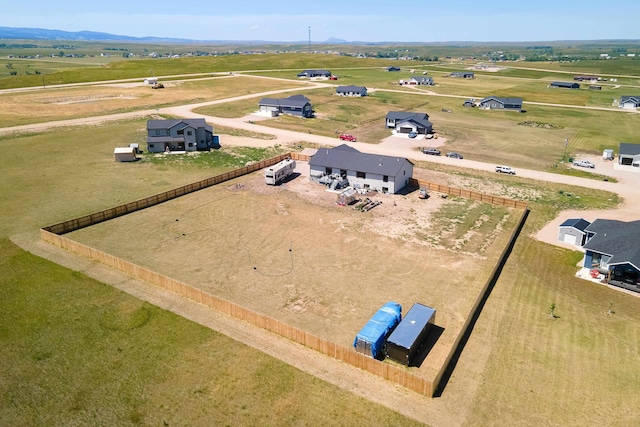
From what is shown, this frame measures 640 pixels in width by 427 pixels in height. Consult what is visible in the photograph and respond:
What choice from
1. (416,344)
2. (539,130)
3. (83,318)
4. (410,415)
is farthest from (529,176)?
(83,318)

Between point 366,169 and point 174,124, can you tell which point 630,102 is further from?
point 174,124

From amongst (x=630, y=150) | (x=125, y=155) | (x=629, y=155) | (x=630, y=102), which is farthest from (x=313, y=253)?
(x=630, y=102)

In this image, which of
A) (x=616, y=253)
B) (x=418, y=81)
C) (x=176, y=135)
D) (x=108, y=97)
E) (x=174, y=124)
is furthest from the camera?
(x=418, y=81)

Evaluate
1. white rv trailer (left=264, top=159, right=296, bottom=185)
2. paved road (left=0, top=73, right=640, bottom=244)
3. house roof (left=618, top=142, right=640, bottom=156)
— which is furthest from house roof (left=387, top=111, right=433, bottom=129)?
white rv trailer (left=264, top=159, right=296, bottom=185)

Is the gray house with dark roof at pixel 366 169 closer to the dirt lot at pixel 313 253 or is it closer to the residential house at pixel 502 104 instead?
the dirt lot at pixel 313 253

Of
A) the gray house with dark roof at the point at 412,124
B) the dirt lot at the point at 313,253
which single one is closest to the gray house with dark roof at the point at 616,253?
the dirt lot at the point at 313,253

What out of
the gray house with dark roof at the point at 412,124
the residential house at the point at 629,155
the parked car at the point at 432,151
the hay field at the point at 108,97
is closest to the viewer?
the residential house at the point at 629,155
